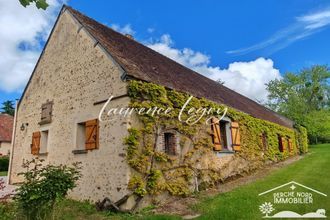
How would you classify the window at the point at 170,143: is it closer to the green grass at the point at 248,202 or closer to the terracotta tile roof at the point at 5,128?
the green grass at the point at 248,202

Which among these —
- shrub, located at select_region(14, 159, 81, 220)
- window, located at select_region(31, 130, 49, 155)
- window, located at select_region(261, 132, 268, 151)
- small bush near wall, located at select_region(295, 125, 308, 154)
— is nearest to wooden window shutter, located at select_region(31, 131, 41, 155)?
window, located at select_region(31, 130, 49, 155)

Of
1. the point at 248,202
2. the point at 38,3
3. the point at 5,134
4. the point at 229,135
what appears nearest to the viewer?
the point at 38,3

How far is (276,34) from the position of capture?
37.8 feet

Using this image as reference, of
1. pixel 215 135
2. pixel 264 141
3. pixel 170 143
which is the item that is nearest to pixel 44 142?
A: pixel 170 143

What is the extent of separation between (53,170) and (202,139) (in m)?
5.53

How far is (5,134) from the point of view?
28.2 m

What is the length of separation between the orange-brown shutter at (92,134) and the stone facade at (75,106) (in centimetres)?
16

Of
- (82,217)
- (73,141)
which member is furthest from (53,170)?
(73,141)

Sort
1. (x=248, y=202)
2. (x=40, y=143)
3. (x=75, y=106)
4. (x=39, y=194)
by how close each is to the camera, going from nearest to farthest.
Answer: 1. (x=39, y=194)
2. (x=248, y=202)
3. (x=75, y=106)
4. (x=40, y=143)

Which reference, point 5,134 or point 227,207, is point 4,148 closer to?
point 5,134

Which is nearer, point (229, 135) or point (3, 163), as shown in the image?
point (229, 135)

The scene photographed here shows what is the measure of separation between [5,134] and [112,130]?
25966mm

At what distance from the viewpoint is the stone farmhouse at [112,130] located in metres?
7.36

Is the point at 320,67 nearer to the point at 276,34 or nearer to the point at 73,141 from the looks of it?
the point at 276,34
